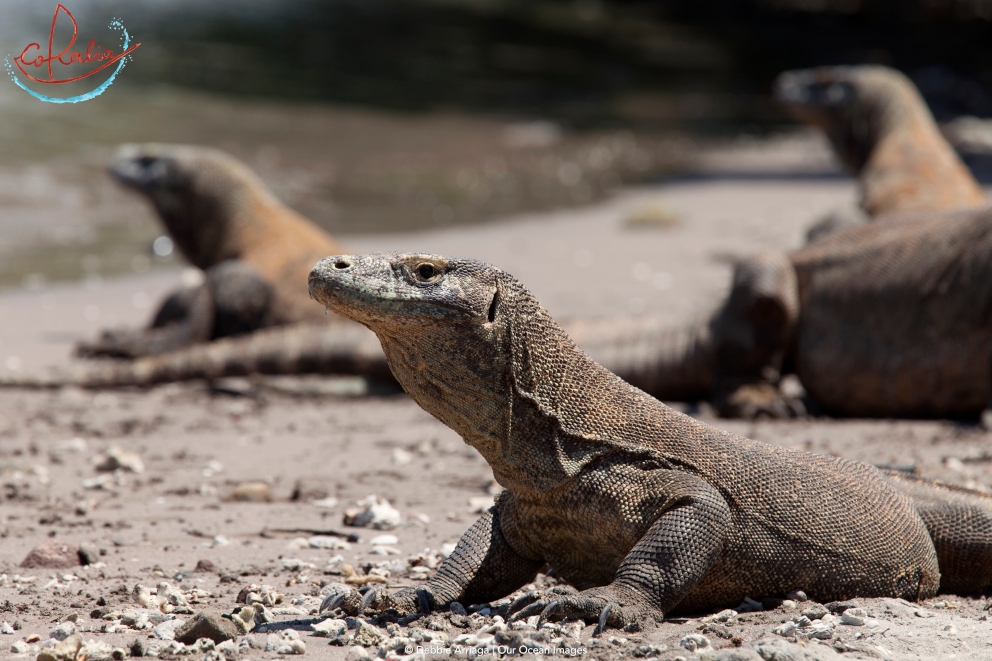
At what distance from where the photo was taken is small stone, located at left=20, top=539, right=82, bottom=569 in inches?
171

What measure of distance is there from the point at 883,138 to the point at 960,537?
7.49m

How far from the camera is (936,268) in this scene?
6.94m

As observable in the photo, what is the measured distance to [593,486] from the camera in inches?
144

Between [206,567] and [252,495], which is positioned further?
[252,495]

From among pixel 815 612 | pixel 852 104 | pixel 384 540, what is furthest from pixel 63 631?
pixel 852 104

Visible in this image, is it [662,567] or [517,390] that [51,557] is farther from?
[662,567]

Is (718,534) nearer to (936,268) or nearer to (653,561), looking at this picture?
(653,561)

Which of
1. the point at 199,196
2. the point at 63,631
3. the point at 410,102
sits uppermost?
the point at 410,102

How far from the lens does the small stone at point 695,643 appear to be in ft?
10.7

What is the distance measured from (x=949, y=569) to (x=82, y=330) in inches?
320

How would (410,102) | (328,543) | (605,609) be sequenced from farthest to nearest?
1. (410,102)
2. (328,543)
3. (605,609)

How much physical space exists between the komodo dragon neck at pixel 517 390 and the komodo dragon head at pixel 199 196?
678 centimetres

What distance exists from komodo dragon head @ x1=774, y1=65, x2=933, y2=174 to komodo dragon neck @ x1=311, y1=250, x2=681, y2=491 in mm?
8285

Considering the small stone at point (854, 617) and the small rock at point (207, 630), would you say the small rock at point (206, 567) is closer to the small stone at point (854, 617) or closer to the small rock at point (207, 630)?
the small rock at point (207, 630)
